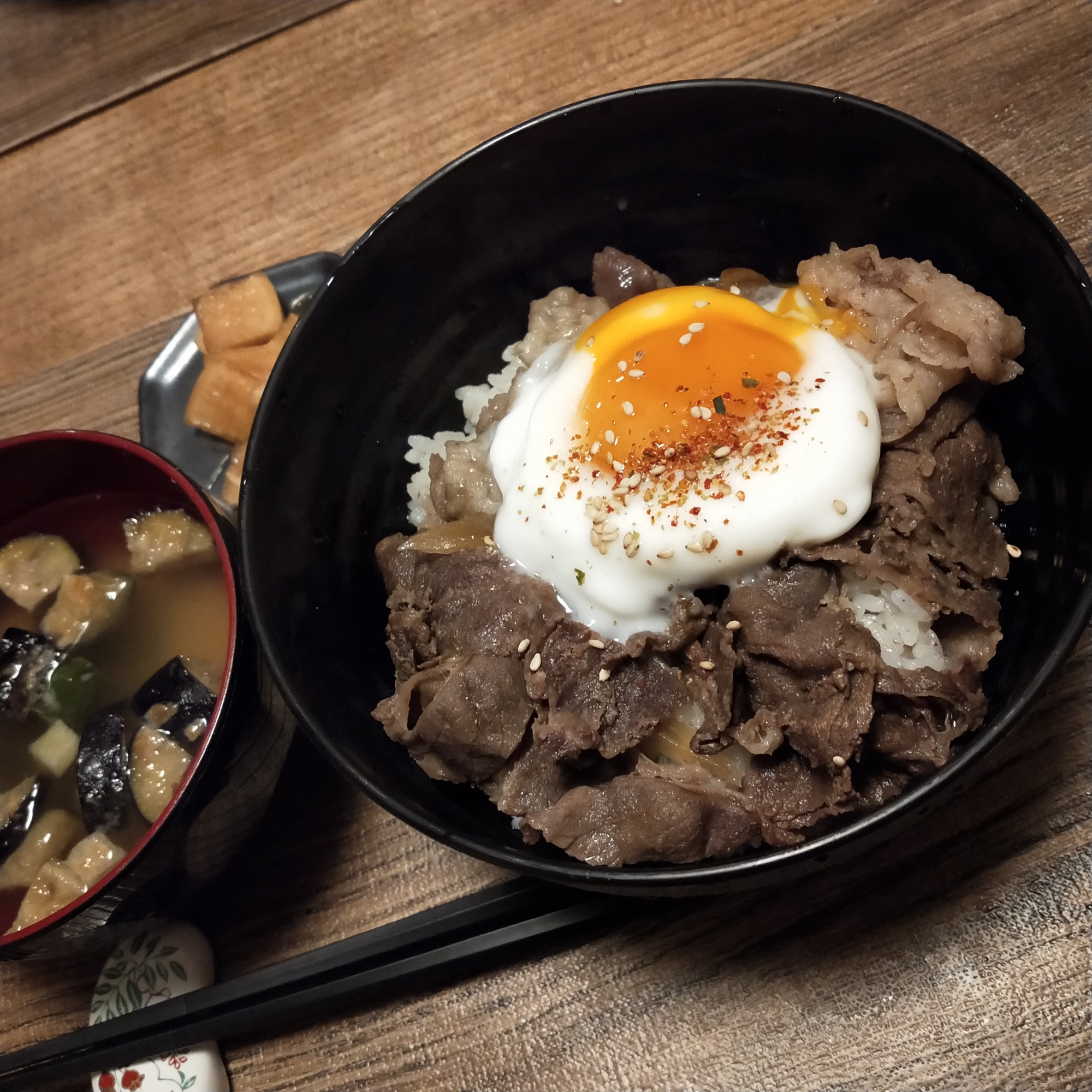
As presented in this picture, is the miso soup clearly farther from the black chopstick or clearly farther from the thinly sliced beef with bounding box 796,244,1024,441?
the thinly sliced beef with bounding box 796,244,1024,441

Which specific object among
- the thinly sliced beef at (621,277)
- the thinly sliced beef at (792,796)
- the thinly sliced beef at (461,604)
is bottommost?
the thinly sliced beef at (792,796)

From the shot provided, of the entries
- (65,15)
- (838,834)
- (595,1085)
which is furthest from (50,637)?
(65,15)

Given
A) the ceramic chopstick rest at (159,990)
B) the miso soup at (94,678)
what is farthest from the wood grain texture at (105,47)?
the ceramic chopstick rest at (159,990)

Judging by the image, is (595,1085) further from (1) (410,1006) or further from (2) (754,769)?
(2) (754,769)

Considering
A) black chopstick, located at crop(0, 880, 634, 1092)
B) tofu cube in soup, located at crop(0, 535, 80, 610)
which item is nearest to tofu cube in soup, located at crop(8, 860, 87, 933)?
black chopstick, located at crop(0, 880, 634, 1092)

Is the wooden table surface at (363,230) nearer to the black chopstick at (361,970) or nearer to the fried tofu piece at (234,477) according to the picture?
the black chopstick at (361,970)

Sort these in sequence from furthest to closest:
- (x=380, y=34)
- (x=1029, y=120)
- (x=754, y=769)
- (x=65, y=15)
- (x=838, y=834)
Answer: (x=65, y=15) < (x=380, y=34) < (x=1029, y=120) < (x=754, y=769) < (x=838, y=834)
